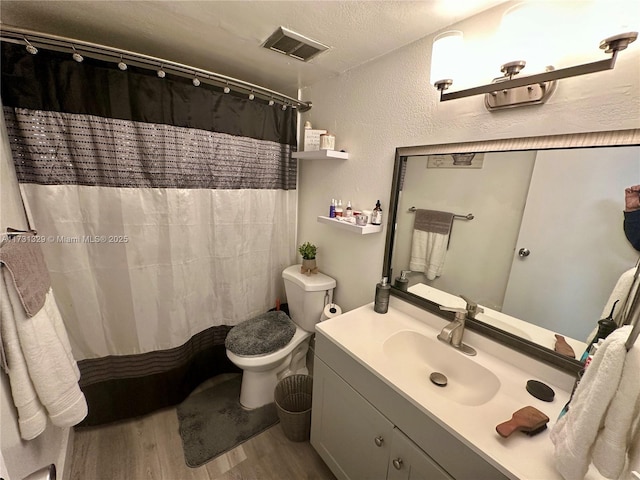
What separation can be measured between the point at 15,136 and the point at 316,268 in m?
1.58

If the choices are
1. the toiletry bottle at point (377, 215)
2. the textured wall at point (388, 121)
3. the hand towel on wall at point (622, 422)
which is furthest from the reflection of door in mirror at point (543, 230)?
the hand towel on wall at point (622, 422)

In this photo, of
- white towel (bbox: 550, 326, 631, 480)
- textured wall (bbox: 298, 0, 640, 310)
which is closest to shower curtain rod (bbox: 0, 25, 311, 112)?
textured wall (bbox: 298, 0, 640, 310)

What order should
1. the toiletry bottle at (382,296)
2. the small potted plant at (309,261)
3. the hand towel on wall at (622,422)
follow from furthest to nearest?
the small potted plant at (309,261) → the toiletry bottle at (382,296) → the hand towel on wall at (622,422)

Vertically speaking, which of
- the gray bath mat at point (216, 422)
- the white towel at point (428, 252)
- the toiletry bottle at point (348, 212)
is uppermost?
the toiletry bottle at point (348, 212)

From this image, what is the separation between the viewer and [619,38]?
0.63m

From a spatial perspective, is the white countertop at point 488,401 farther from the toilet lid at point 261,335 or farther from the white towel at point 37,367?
the white towel at point 37,367

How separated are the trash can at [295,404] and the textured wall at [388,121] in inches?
22.9

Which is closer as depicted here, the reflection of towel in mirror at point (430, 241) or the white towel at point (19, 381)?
the white towel at point (19, 381)

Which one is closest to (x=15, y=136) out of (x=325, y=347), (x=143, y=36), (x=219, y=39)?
(x=143, y=36)

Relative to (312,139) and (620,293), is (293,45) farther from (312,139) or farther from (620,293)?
(620,293)

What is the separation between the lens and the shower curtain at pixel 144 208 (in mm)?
1146

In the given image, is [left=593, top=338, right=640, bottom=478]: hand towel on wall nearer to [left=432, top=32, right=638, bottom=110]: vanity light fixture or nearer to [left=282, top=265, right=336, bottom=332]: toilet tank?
[left=432, top=32, right=638, bottom=110]: vanity light fixture

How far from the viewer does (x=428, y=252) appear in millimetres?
1232

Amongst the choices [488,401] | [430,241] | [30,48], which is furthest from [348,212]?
[30,48]
